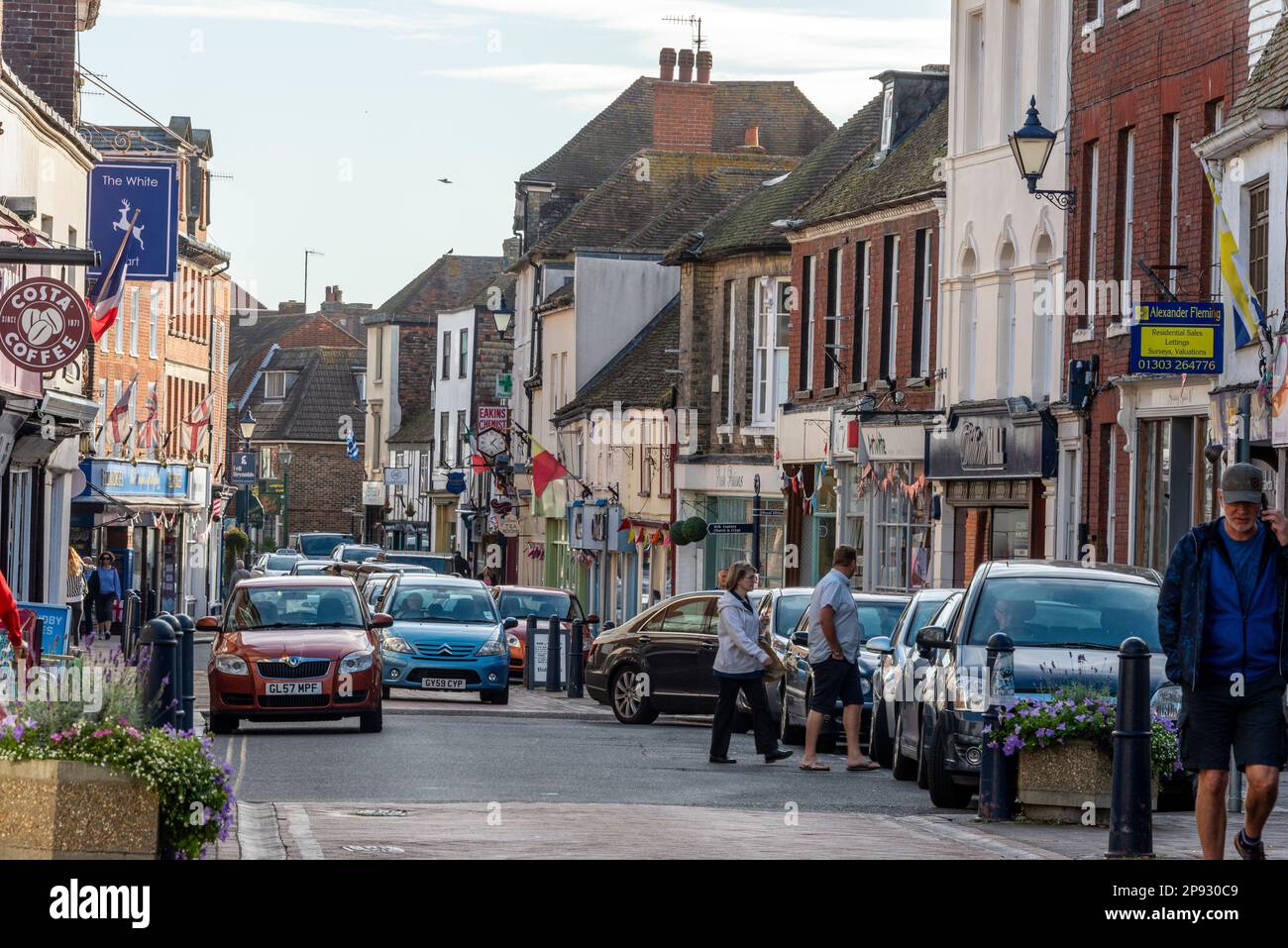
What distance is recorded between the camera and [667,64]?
213ft

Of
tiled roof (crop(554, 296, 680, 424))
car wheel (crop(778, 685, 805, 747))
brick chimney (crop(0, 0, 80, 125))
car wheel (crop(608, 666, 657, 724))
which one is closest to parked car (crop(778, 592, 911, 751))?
car wheel (crop(778, 685, 805, 747))

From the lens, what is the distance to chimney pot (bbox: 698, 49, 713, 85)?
64875 millimetres

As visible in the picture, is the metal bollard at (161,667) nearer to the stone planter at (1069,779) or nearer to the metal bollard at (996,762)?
the metal bollard at (996,762)

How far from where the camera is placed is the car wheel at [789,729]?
78.5 feet

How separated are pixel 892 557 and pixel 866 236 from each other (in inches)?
224

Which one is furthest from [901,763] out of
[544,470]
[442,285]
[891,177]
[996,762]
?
[442,285]

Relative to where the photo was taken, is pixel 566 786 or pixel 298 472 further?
pixel 298 472

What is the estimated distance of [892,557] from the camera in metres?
40.3

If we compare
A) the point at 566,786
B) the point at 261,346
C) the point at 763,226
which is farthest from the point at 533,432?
the point at 566,786

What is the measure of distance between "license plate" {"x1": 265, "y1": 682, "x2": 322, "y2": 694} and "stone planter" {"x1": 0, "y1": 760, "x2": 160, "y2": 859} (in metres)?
12.6

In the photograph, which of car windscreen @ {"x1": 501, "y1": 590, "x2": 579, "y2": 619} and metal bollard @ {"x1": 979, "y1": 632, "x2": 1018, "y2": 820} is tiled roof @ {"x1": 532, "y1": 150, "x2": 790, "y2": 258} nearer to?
car windscreen @ {"x1": 501, "y1": 590, "x2": 579, "y2": 619}

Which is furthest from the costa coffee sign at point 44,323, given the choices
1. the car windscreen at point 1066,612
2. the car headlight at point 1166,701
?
the car headlight at point 1166,701

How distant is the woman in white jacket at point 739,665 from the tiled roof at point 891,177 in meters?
18.8
